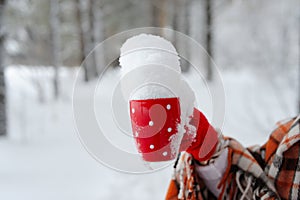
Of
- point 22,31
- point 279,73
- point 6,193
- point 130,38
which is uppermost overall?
point 22,31

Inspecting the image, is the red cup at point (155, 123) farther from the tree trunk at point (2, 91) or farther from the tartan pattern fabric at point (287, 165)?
the tree trunk at point (2, 91)

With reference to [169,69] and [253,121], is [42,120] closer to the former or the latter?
[253,121]

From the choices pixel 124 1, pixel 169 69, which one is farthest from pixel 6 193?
pixel 124 1

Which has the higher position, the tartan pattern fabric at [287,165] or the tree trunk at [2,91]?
the tree trunk at [2,91]

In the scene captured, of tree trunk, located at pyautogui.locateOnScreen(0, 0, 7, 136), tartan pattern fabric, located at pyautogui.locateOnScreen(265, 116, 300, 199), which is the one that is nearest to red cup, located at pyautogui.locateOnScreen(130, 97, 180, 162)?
tartan pattern fabric, located at pyautogui.locateOnScreen(265, 116, 300, 199)

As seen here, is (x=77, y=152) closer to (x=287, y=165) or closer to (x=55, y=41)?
(x=287, y=165)

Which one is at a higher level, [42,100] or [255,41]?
[255,41]

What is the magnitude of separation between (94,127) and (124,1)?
811 centimetres

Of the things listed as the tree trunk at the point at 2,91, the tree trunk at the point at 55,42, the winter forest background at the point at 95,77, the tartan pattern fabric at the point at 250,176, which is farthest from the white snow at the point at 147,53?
the tree trunk at the point at 55,42

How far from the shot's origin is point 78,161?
263 cm

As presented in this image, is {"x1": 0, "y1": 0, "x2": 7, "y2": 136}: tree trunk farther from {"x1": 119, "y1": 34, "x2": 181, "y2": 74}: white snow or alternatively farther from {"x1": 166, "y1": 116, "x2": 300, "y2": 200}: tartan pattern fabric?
{"x1": 119, "y1": 34, "x2": 181, "y2": 74}: white snow

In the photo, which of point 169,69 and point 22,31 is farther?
point 22,31

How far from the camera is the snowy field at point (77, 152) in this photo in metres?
1.94

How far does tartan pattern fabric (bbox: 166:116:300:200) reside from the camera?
64 cm
